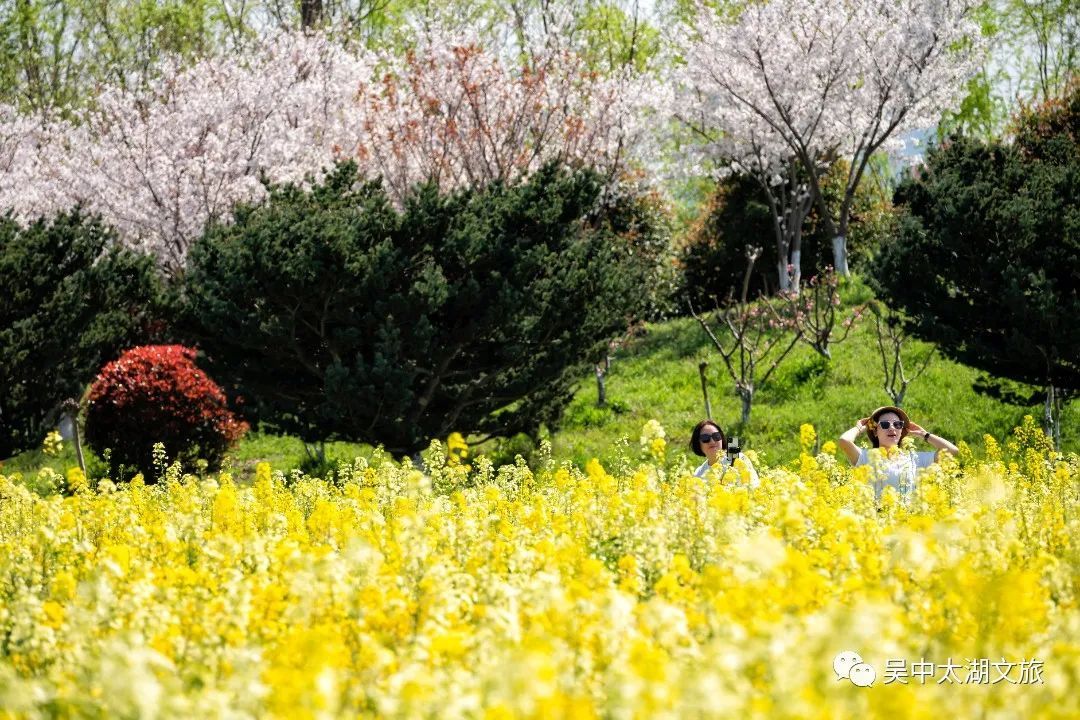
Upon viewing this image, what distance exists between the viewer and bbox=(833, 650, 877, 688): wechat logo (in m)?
3.33

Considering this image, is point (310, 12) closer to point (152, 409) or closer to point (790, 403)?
point (152, 409)

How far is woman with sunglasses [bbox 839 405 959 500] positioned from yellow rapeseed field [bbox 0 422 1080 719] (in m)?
0.96

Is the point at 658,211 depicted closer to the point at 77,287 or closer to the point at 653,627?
the point at 77,287

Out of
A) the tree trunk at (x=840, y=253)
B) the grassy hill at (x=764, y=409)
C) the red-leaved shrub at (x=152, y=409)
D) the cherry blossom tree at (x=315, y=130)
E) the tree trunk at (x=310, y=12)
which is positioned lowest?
the grassy hill at (x=764, y=409)

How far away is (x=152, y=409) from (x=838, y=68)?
482 inches

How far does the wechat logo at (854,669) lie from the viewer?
3.33 m

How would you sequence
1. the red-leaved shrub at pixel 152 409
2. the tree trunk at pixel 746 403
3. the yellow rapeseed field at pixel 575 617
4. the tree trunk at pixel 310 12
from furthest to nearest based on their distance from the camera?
the tree trunk at pixel 310 12 < the tree trunk at pixel 746 403 < the red-leaved shrub at pixel 152 409 < the yellow rapeseed field at pixel 575 617

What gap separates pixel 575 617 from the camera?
3660 millimetres

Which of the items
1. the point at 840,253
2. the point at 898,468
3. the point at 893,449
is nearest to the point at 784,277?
the point at 840,253

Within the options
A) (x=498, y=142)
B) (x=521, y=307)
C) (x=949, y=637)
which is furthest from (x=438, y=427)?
(x=949, y=637)

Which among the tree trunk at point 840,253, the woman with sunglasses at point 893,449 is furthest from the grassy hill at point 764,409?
the woman with sunglasses at point 893,449

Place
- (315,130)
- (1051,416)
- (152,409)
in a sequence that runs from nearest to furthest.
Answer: (1051,416) → (152,409) → (315,130)

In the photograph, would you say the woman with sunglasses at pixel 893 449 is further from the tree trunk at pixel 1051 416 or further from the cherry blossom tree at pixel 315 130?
the cherry blossom tree at pixel 315 130

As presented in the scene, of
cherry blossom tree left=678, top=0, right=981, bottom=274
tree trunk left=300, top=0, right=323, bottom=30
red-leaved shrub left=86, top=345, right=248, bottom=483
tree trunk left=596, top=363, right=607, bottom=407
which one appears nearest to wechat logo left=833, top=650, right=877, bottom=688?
red-leaved shrub left=86, top=345, right=248, bottom=483
